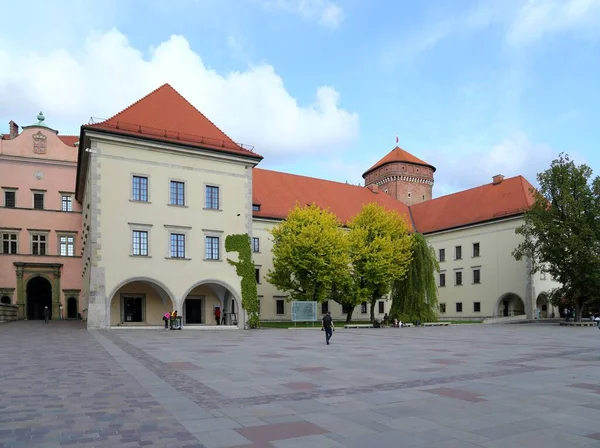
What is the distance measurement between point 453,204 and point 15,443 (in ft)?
190

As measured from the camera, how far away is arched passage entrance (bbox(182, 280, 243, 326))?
3584cm

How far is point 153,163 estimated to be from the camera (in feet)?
105

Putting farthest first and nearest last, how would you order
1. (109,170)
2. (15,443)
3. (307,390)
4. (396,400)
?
(109,170)
(307,390)
(396,400)
(15,443)

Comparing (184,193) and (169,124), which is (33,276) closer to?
(184,193)

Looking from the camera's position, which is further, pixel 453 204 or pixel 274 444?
pixel 453 204

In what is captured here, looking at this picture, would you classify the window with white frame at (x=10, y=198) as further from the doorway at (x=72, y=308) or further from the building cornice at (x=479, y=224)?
the building cornice at (x=479, y=224)

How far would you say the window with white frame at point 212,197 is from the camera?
33.9 meters

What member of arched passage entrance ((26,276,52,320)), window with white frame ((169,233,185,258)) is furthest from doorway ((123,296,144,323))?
arched passage entrance ((26,276,52,320))

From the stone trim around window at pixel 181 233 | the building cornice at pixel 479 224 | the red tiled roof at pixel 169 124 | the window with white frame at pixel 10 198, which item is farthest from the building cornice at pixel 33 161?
the building cornice at pixel 479 224

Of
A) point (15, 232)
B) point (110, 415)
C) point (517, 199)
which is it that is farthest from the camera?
point (517, 199)

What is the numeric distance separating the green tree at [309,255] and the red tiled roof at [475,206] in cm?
2054

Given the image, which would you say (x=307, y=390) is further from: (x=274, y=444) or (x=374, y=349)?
(x=374, y=349)

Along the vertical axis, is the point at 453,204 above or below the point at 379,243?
above

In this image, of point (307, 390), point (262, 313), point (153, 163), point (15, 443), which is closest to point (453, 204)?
point (262, 313)
